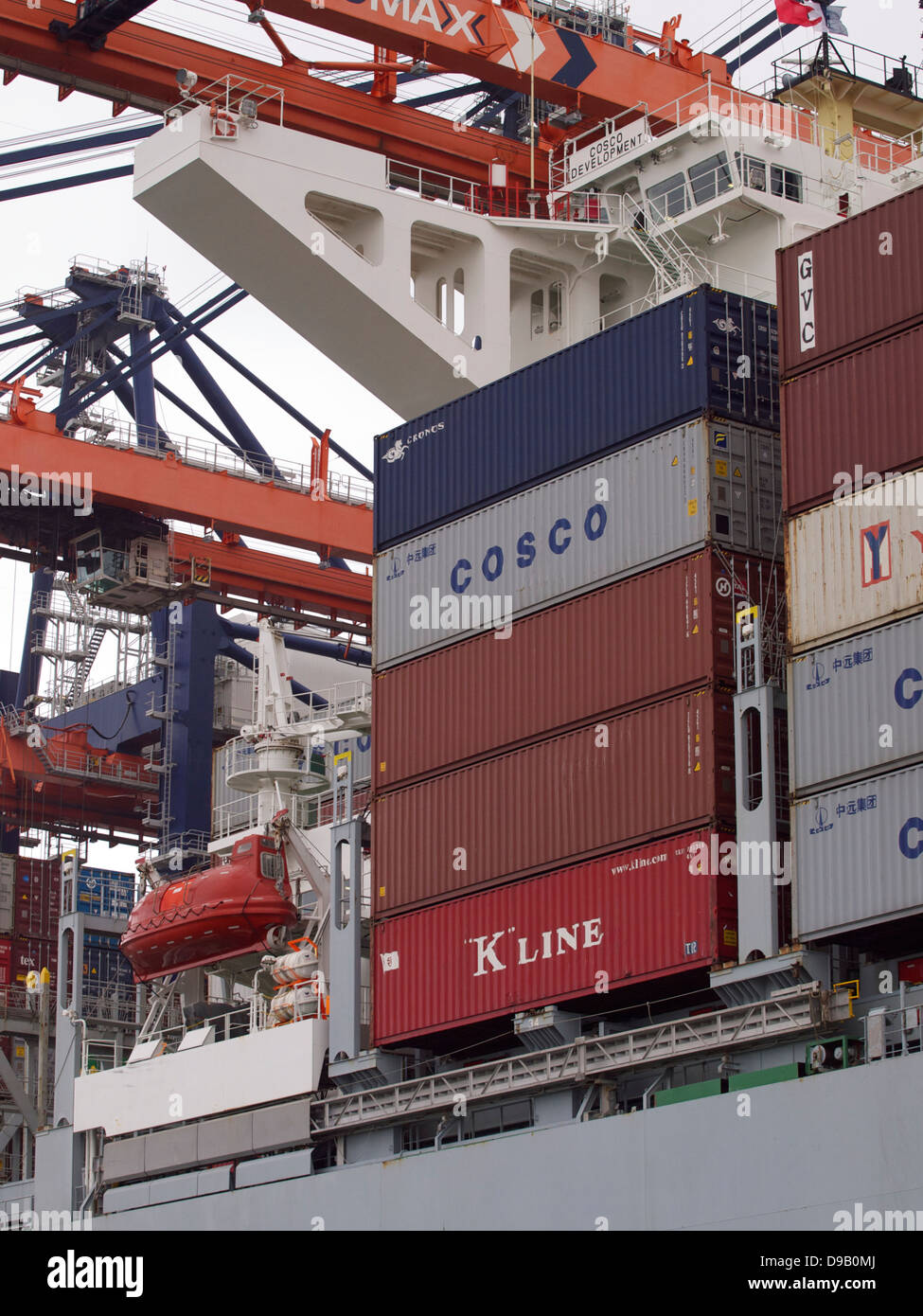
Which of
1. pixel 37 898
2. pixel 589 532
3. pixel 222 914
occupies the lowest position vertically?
pixel 222 914

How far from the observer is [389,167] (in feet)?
115

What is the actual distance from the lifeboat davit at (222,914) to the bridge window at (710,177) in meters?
12.2

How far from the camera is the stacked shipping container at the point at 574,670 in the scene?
25094 mm

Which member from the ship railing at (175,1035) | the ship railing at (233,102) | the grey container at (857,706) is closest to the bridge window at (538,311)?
the ship railing at (233,102)

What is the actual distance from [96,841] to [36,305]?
12882 mm

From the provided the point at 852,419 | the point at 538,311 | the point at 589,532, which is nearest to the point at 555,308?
the point at 538,311

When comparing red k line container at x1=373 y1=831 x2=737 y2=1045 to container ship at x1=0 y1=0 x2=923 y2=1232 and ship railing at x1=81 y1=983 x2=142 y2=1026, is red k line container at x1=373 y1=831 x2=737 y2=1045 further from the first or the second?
ship railing at x1=81 y1=983 x2=142 y2=1026

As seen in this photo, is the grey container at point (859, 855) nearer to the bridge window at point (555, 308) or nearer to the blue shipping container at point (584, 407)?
the blue shipping container at point (584, 407)

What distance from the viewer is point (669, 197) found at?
33.6 meters

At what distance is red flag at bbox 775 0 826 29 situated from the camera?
116 feet

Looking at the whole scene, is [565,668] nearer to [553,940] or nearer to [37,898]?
[553,940]

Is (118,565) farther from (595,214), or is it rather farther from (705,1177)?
(705,1177)

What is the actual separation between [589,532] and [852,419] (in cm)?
410
